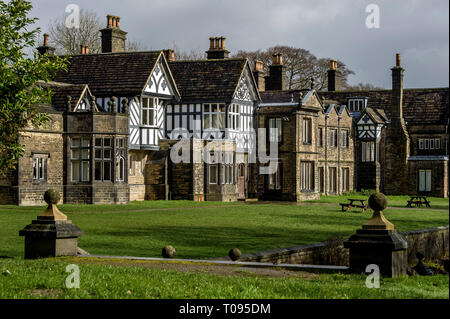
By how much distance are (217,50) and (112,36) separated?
6420 millimetres

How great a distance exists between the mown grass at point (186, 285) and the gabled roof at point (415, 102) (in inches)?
1788

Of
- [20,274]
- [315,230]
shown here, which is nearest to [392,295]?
[20,274]

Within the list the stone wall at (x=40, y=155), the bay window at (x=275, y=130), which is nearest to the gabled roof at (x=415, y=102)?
the bay window at (x=275, y=130)

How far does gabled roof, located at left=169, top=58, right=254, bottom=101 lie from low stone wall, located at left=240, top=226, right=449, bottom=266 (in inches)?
778

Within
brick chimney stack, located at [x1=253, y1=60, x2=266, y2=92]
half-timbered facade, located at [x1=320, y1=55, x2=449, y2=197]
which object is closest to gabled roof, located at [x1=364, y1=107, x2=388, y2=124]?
half-timbered facade, located at [x1=320, y1=55, x2=449, y2=197]

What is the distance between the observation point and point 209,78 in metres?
41.2

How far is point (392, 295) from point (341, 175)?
144 feet

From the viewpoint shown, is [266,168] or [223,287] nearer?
[223,287]

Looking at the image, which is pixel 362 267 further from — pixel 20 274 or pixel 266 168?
pixel 266 168

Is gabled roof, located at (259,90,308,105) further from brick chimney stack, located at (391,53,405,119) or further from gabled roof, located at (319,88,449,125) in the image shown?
gabled roof, located at (319,88,449,125)

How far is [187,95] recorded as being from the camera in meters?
40.7

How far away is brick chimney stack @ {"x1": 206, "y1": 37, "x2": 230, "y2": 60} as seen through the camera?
4520cm

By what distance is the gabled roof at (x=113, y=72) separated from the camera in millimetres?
37781

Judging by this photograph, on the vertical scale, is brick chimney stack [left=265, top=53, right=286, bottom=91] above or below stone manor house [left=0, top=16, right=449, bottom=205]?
above
